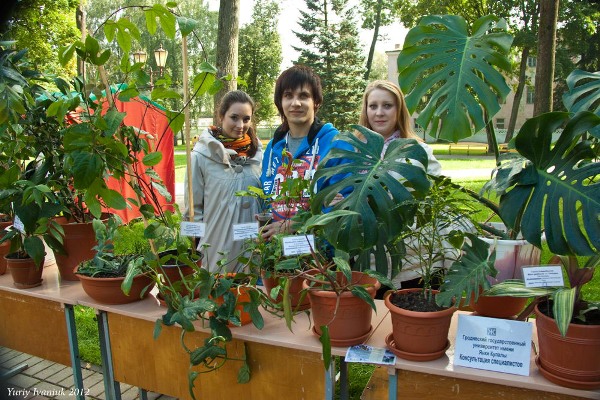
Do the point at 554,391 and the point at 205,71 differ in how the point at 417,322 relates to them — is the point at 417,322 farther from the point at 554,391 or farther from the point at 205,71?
the point at 205,71

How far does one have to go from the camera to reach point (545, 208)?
1.11 m

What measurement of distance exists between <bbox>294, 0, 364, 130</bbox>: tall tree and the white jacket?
1350cm

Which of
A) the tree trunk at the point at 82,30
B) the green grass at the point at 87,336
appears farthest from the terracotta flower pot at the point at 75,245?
the green grass at the point at 87,336

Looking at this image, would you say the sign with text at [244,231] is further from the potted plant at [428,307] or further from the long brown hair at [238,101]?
the long brown hair at [238,101]

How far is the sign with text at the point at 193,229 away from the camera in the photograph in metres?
1.58

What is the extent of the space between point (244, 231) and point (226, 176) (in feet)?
2.41

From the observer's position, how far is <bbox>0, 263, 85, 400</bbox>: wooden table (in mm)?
1896

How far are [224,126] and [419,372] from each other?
5.07 feet

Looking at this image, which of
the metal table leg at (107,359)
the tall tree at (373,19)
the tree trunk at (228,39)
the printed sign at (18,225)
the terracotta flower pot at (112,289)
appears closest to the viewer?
the terracotta flower pot at (112,289)

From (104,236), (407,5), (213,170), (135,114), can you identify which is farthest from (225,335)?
(407,5)

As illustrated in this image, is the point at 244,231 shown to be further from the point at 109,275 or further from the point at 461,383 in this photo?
the point at 461,383

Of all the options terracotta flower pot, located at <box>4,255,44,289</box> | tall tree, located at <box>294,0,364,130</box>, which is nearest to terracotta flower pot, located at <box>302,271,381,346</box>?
terracotta flower pot, located at <box>4,255,44,289</box>

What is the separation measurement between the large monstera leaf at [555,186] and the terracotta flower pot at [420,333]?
322 mm

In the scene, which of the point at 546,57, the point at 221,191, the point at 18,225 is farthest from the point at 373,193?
the point at 546,57
